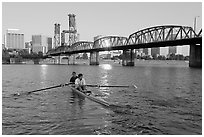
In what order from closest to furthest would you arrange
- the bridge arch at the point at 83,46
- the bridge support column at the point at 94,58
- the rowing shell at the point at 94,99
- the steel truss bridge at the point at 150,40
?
1. the rowing shell at the point at 94,99
2. the steel truss bridge at the point at 150,40
3. the bridge arch at the point at 83,46
4. the bridge support column at the point at 94,58

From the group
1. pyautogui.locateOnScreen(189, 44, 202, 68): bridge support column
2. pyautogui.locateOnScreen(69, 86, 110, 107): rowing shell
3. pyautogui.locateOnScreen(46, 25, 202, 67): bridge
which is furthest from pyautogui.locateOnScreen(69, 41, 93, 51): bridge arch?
pyautogui.locateOnScreen(69, 86, 110, 107): rowing shell

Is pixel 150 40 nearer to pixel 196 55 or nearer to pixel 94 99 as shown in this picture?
pixel 196 55

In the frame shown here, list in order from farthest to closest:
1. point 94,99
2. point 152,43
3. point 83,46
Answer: point 83,46 → point 152,43 → point 94,99

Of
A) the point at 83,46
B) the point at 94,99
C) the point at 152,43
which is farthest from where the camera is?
the point at 83,46

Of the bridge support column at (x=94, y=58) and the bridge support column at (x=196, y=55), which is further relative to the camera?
the bridge support column at (x=94, y=58)

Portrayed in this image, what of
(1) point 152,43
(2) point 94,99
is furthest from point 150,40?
(2) point 94,99

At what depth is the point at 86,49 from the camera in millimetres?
146375

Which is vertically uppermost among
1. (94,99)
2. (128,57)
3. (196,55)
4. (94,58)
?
(196,55)

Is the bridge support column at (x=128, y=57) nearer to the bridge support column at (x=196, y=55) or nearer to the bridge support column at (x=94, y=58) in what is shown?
the bridge support column at (x=94, y=58)

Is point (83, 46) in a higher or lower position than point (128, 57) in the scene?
higher

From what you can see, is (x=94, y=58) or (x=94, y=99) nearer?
(x=94, y=99)

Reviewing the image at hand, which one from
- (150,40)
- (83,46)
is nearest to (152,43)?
(150,40)

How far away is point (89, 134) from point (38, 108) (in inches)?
272

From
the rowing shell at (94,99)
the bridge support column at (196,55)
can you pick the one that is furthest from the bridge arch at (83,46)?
the rowing shell at (94,99)
